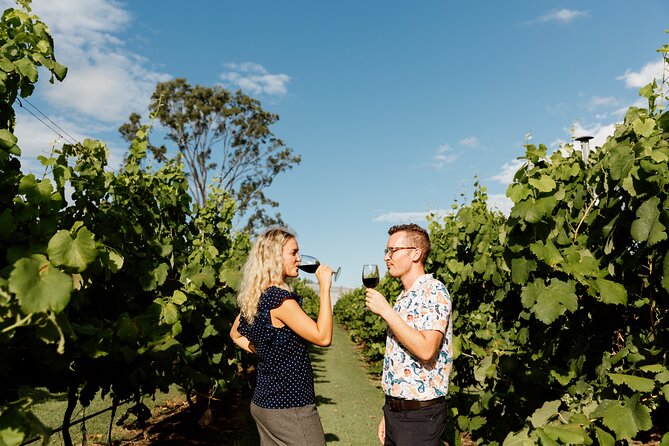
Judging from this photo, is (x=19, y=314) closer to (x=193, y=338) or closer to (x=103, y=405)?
(x=193, y=338)

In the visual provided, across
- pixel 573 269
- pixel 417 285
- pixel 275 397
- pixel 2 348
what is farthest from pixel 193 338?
pixel 573 269

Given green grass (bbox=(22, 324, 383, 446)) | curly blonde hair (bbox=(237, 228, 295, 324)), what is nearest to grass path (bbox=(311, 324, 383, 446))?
green grass (bbox=(22, 324, 383, 446))

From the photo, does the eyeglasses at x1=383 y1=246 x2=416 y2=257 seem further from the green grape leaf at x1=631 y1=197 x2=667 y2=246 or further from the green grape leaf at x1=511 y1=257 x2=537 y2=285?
the green grape leaf at x1=631 y1=197 x2=667 y2=246

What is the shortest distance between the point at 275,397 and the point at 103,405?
6.04 m

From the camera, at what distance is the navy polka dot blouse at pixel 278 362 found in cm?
271

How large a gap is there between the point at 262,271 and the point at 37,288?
157 cm

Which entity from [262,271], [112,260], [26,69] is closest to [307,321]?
[262,271]

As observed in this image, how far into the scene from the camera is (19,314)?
4.50 feet

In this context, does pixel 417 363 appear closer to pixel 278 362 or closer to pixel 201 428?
pixel 278 362

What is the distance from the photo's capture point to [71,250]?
177 centimetres

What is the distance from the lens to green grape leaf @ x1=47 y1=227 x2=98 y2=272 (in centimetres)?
173

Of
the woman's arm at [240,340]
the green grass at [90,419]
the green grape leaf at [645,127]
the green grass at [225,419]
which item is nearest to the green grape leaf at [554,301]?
the green grape leaf at [645,127]

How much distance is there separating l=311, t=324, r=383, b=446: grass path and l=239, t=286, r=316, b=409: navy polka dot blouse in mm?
3886

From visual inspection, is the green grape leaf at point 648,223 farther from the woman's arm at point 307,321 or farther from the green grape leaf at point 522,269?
the woman's arm at point 307,321
